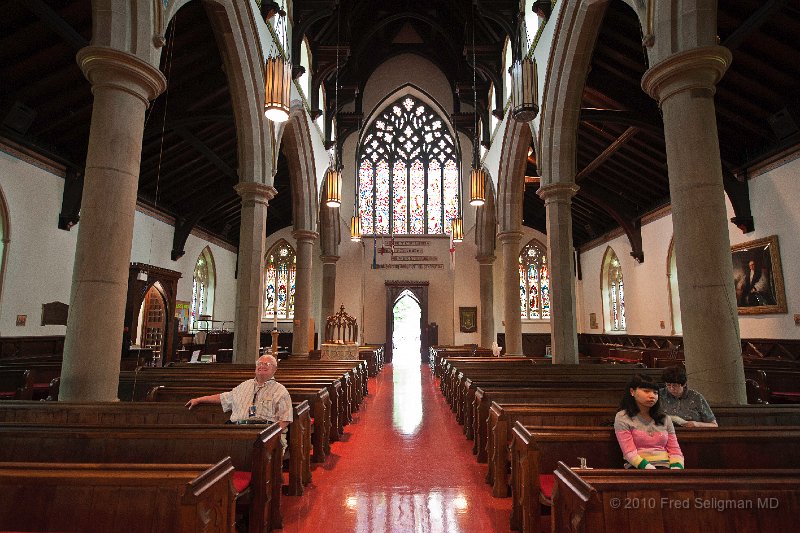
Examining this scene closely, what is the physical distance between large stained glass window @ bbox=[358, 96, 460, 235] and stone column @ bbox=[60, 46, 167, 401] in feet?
50.3

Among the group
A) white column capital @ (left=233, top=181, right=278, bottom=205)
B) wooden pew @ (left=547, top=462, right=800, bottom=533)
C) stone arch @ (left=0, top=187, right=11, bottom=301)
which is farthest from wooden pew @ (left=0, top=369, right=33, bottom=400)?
wooden pew @ (left=547, top=462, right=800, bottom=533)

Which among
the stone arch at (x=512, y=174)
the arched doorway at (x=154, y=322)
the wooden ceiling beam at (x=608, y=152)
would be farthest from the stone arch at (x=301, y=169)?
the wooden ceiling beam at (x=608, y=152)

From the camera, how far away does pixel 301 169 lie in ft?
41.8

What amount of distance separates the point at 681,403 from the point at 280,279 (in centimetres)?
1814

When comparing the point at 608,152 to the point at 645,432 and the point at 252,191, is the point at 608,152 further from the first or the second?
the point at 645,432

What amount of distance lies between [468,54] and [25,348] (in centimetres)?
1256

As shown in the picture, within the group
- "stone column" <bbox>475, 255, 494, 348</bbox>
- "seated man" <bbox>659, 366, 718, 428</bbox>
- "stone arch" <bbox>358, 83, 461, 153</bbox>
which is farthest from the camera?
"stone arch" <bbox>358, 83, 461, 153</bbox>

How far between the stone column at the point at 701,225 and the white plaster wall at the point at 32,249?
33.2ft

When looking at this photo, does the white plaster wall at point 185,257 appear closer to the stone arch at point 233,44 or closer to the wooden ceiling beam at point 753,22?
the stone arch at point 233,44

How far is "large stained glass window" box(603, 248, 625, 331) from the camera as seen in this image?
1578cm

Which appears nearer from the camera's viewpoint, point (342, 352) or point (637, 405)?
point (637, 405)

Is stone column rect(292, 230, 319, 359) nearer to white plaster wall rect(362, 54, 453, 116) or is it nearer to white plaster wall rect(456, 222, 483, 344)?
white plaster wall rect(456, 222, 483, 344)

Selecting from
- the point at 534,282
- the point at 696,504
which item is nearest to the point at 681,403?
the point at 696,504

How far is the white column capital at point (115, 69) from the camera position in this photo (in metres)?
4.52
